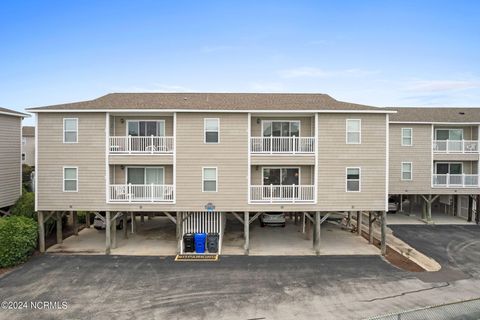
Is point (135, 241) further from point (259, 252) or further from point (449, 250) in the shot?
point (449, 250)

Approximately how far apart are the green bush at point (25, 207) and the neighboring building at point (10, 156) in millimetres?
667

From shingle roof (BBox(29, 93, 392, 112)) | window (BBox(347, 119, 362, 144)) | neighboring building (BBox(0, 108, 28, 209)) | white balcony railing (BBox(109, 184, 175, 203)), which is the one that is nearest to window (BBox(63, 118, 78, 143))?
shingle roof (BBox(29, 93, 392, 112))

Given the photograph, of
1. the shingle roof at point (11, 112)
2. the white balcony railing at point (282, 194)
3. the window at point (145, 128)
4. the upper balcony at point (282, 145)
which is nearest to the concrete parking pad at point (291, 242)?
the white balcony railing at point (282, 194)

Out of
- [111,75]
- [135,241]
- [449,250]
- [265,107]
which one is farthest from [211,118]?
[111,75]

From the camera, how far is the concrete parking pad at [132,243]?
15.9 meters

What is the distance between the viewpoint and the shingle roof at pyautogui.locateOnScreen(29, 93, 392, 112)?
15.2 m

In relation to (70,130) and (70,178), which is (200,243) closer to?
(70,178)

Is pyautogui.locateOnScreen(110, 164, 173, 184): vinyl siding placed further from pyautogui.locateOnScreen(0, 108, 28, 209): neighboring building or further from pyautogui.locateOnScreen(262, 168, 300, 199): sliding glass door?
pyautogui.locateOnScreen(0, 108, 28, 209): neighboring building

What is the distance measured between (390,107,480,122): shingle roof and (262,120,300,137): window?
10.5 meters

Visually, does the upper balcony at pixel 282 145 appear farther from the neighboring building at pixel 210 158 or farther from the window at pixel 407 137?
the window at pixel 407 137

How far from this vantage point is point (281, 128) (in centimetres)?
1684

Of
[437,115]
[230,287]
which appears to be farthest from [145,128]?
[437,115]

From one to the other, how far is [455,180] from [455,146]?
2.66 m

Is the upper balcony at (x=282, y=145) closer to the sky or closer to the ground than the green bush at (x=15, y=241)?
closer to the sky
